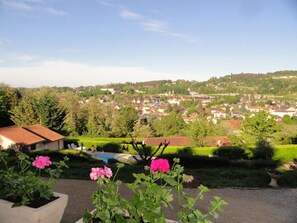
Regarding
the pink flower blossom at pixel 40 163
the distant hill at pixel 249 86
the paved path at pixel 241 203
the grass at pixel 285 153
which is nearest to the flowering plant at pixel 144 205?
the pink flower blossom at pixel 40 163

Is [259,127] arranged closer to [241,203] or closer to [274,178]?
[274,178]

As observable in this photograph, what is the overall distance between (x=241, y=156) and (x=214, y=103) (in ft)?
314

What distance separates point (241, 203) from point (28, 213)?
490 centimetres

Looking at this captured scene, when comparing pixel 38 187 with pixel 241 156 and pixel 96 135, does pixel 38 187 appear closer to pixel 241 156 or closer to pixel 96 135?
pixel 241 156

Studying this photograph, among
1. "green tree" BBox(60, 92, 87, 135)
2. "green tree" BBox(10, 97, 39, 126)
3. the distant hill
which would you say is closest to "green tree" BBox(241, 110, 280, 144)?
"green tree" BBox(60, 92, 87, 135)

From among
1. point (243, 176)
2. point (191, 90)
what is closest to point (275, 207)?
point (243, 176)

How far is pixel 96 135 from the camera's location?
3231 centimetres

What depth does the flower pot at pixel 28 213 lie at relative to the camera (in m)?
3.00

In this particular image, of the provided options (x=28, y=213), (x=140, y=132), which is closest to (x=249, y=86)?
(x=140, y=132)

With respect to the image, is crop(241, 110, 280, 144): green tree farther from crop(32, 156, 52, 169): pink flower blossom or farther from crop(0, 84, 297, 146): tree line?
crop(32, 156, 52, 169): pink flower blossom

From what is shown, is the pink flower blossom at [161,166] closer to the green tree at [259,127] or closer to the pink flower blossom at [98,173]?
the pink flower blossom at [98,173]

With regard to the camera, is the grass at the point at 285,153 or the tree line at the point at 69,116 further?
the tree line at the point at 69,116

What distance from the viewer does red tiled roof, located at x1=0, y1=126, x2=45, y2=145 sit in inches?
802

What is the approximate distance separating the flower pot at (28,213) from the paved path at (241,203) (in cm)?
153
